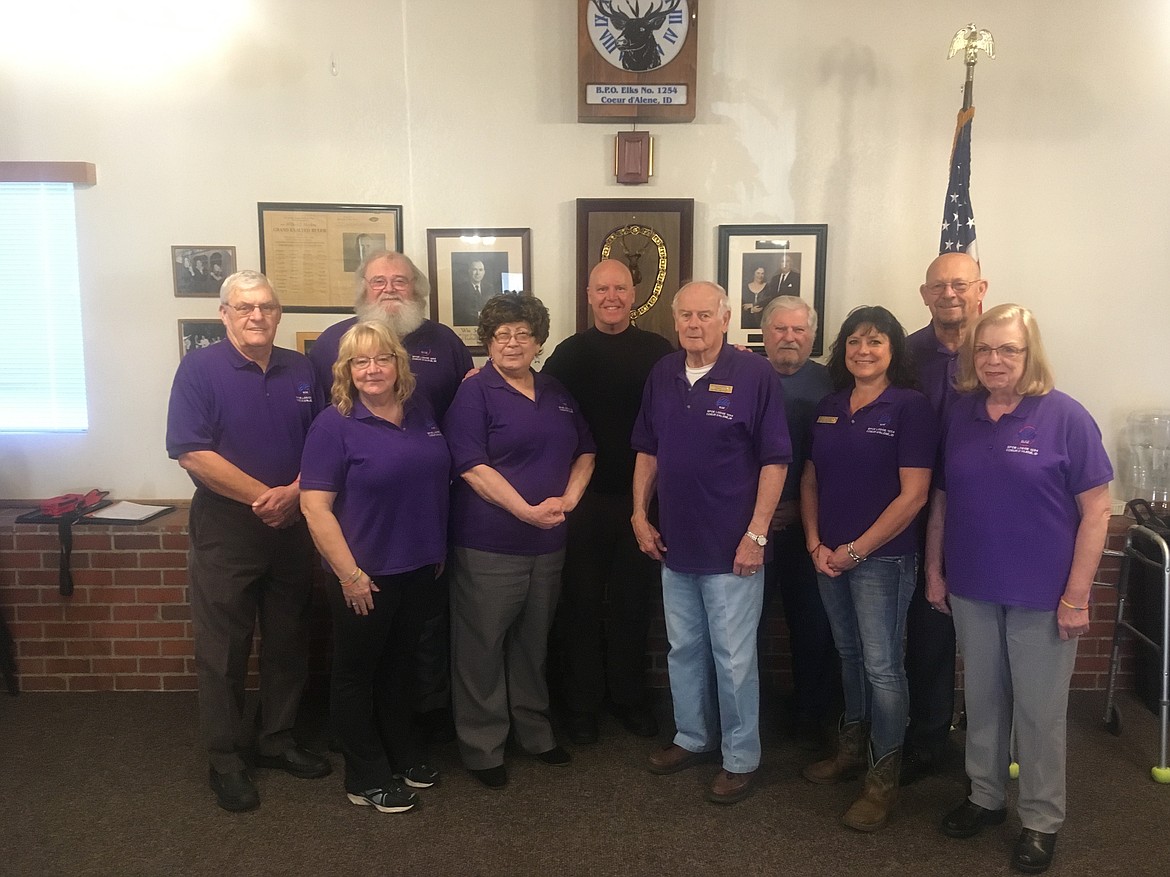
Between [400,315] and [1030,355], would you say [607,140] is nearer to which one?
[400,315]

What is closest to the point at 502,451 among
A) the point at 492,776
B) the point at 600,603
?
the point at 600,603

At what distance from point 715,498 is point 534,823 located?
1144mm

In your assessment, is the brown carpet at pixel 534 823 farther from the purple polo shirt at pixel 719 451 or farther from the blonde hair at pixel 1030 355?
the blonde hair at pixel 1030 355

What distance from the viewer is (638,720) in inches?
118

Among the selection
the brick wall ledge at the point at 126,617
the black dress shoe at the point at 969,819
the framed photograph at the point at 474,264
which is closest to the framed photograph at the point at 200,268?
the framed photograph at the point at 474,264

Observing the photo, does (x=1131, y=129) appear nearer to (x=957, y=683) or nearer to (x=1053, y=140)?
(x=1053, y=140)

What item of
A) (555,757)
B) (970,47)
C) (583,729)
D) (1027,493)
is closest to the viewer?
(1027,493)

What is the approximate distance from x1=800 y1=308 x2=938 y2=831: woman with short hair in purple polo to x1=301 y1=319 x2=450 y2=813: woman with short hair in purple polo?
3.90ft

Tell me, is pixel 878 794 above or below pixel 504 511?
below

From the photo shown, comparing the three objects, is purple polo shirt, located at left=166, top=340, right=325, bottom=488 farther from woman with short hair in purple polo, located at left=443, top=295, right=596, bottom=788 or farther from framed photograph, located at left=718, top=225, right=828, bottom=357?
framed photograph, located at left=718, top=225, right=828, bottom=357

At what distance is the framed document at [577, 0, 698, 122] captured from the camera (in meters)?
3.32

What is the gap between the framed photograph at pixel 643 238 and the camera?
344 cm

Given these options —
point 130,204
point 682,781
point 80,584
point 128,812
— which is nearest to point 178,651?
point 80,584

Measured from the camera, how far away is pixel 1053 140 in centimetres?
340
